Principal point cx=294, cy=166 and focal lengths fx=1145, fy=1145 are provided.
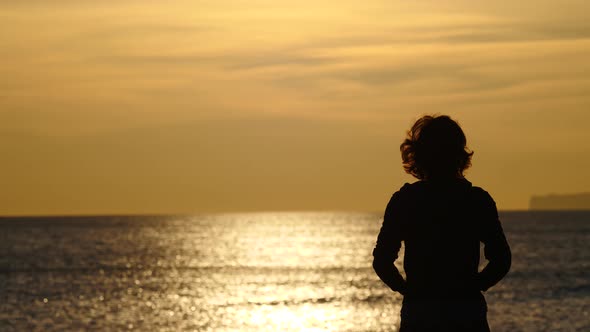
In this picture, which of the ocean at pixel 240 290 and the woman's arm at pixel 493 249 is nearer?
the woman's arm at pixel 493 249

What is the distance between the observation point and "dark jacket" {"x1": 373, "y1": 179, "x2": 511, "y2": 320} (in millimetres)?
5262

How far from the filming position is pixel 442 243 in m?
5.27

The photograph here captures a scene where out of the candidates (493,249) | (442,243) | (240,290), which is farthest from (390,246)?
(240,290)

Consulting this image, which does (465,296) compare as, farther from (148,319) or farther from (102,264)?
(102,264)

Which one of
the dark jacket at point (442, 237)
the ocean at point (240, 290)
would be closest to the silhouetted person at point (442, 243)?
the dark jacket at point (442, 237)

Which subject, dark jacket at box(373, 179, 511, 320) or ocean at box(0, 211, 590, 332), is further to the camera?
ocean at box(0, 211, 590, 332)

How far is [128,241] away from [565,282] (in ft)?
321

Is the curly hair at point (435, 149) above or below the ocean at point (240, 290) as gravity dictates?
above

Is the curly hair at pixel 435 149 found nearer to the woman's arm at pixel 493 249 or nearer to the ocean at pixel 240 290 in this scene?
the woman's arm at pixel 493 249

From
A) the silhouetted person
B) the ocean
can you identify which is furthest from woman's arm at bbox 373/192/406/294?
the ocean

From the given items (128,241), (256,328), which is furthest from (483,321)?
(128,241)

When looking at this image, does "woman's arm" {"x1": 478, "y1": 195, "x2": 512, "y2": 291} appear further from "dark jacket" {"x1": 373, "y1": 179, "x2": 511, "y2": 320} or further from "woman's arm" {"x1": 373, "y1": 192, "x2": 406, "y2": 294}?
"woman's arm" {"x1": 373, "y1": 192, "x2": 406, "y2": 294}

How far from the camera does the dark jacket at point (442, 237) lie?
17.3 feet

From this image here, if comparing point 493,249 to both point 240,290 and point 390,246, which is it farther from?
point 240,290
